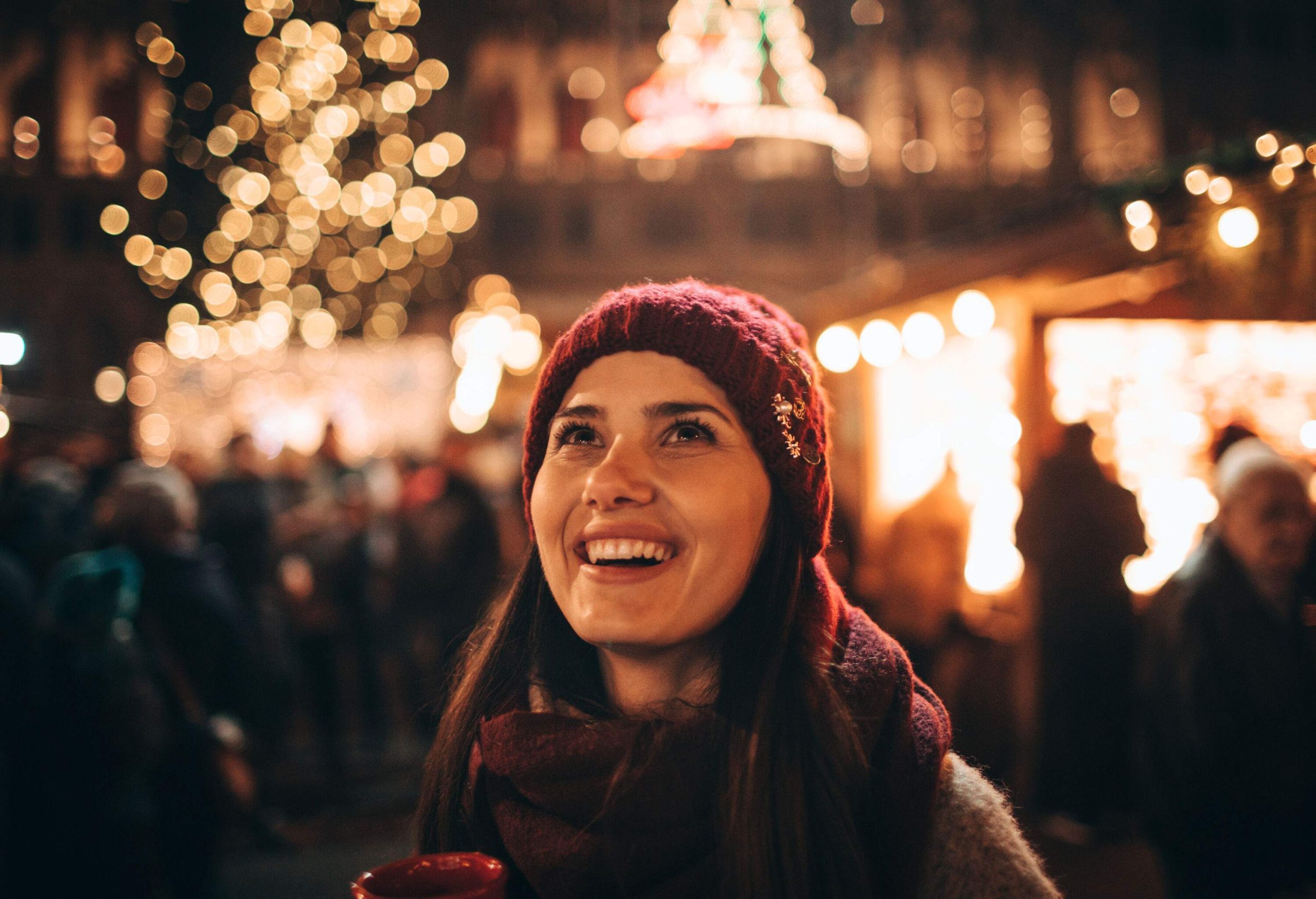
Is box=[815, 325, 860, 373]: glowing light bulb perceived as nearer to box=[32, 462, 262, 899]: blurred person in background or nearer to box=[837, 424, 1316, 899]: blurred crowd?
box=[837, 424, 1316, 899]: blurred crowd

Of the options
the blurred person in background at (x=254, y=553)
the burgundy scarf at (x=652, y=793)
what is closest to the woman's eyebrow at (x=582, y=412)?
the burgundy scarf at (x=652, y=793)

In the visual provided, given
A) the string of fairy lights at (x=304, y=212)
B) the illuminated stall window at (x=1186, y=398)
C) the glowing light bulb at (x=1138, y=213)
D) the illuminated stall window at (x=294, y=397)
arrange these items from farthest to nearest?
the illuminated stall window at (x=294, y=397), the string of fairy lights at (x=304, y=212), the illuminated stall window at (x=1186, y=398), the glowing light bulb at (x=1138, y=213)

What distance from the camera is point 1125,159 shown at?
71.9 feet

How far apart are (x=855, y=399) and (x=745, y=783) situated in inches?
359

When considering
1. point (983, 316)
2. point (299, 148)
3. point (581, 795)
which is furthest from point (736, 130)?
point (299, 148)

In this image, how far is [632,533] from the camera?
1420 millimetres

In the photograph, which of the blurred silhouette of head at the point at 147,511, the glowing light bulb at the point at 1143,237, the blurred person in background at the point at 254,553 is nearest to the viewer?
the blurred silhouette of head at the point at 147,511

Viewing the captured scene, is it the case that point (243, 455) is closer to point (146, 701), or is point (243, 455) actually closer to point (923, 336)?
point (146, 701)

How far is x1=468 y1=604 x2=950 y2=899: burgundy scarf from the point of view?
4.38 feet

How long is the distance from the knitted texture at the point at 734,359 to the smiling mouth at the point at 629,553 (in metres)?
0.22

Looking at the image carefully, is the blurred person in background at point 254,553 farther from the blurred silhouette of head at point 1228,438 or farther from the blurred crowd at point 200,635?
the blurred silhouette of head at point 1228,438

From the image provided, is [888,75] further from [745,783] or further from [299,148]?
[745,783]

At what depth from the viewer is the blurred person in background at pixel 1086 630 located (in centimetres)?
547

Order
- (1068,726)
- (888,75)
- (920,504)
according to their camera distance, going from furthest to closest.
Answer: (888,75) → (920,504) → (1068,726)
